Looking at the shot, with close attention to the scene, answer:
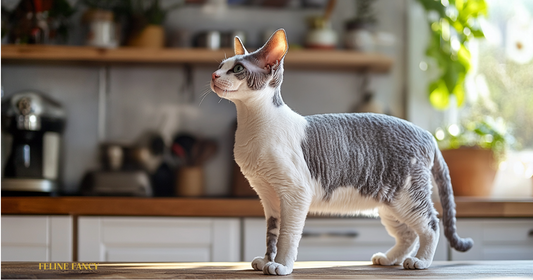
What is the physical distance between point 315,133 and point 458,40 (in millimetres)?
1643

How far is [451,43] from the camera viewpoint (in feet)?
7.00

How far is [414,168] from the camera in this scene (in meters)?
0.80

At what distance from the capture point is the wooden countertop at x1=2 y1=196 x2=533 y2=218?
159cm

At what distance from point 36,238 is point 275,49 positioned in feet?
4.26

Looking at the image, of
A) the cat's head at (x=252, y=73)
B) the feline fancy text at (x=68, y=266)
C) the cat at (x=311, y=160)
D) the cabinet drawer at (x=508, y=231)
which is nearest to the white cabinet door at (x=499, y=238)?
the cabinet drawer at (x=508, y=231)

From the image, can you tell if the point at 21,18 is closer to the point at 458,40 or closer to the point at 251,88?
the point at 251,88

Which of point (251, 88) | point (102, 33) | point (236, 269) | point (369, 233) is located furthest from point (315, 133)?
point (102, 33)

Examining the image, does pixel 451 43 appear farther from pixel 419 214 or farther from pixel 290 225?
pixel 290 225

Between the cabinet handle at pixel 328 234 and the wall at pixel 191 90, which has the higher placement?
the wall at pixel 191 90

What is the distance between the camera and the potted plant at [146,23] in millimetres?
2162

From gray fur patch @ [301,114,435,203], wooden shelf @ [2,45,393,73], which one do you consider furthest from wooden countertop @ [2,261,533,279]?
wooden shelf @ [2,45,393,73]

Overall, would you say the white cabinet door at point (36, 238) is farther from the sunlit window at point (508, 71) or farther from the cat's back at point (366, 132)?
the sunlit window at point (508, 71)

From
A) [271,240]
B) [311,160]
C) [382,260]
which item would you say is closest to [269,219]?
[271,240]

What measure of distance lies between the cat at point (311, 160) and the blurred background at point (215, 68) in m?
1.30
